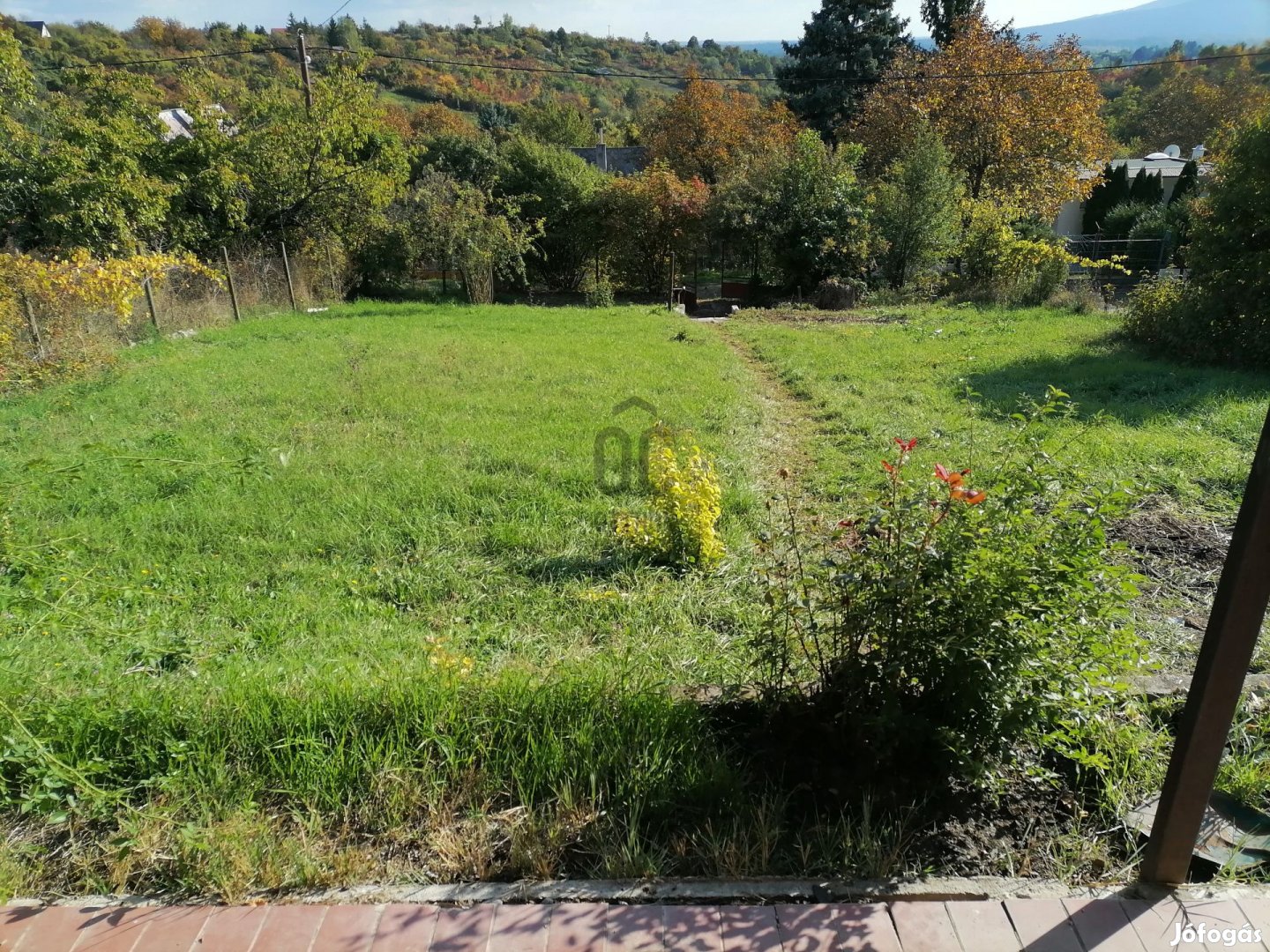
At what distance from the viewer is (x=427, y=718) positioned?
2551 millimetres

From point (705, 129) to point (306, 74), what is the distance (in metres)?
A: 20.1

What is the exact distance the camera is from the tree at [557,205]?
20.7 meters

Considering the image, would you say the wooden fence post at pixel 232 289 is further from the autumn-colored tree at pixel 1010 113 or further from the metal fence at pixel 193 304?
the autumn-colored tree at pixel 1010 113

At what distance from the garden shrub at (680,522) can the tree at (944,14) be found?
2842cm

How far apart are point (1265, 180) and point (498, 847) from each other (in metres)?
10.8

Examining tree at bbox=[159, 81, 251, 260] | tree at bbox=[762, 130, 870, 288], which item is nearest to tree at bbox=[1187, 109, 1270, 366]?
tree at bbox=[762, 130, 870, 288]

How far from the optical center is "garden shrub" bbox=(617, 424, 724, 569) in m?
4.28

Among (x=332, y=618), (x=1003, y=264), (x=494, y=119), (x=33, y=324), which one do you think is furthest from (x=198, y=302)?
(x=494, y=119)

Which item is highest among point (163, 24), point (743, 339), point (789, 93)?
point (163, 24)

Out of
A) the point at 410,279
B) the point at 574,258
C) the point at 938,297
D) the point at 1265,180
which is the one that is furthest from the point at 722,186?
the point at 1265,180

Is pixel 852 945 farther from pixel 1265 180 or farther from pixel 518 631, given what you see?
pixel 1265 180

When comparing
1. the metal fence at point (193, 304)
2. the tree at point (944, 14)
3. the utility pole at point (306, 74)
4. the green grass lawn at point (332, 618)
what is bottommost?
the green grass lawn at point (332, 618)

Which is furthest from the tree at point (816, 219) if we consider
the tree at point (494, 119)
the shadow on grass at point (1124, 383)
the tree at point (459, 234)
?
the tree at point (494, 119)

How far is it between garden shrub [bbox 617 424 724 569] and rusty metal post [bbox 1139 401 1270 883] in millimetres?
2576
